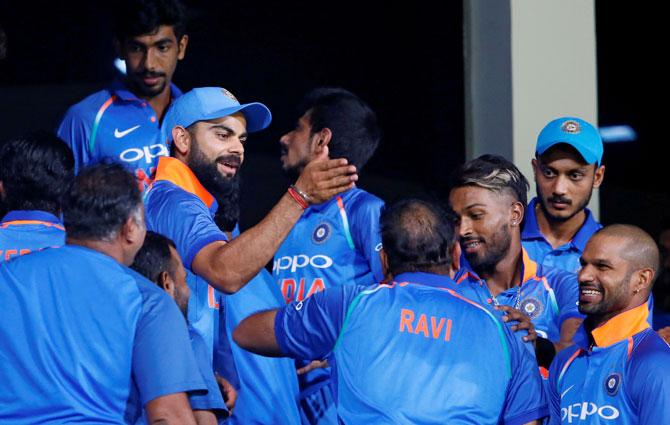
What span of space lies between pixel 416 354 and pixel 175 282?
2.31 feet

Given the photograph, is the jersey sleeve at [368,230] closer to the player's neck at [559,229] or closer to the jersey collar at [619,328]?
the jersey collar at [619,328]

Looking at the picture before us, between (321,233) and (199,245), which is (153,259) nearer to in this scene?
(199,245)

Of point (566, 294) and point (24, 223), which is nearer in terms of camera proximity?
point (24, 223)

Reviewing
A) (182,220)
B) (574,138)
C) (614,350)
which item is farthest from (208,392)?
(574,138)

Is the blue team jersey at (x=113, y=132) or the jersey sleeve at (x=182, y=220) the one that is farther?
the blue team jersey at (x=113, y=132)

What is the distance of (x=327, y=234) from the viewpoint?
4.64 m

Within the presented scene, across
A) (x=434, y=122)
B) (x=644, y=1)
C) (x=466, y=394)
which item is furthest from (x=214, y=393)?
(x=644, y=1)

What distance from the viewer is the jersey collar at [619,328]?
13.4 ft

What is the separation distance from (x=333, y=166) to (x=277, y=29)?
383 cm

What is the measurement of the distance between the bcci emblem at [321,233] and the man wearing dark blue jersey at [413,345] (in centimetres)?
99

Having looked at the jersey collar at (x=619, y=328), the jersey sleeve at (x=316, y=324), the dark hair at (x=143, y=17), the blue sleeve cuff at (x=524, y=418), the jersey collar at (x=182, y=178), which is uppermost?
the dark hair at (x=143, y=17)

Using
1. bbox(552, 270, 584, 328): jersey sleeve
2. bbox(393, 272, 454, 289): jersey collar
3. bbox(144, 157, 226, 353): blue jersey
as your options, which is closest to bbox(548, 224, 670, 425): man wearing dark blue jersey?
bbox(552, 270, 584, 328): jersey sleeve

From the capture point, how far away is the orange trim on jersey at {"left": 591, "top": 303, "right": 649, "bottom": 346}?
13.3 feet

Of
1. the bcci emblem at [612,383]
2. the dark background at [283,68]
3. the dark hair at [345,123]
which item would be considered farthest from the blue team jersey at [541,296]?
the dark background at [283,68]
